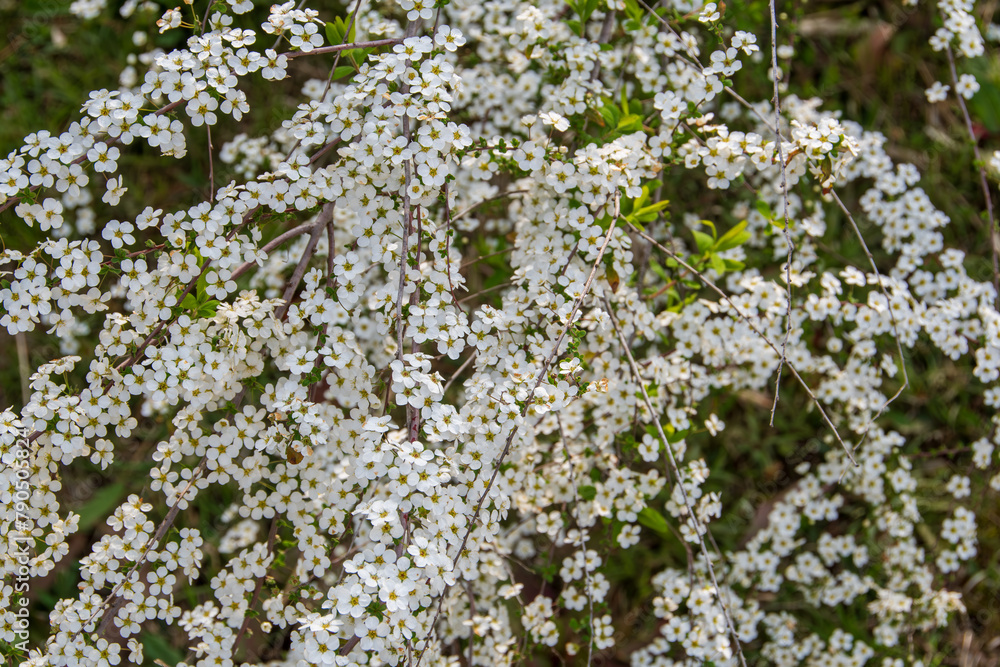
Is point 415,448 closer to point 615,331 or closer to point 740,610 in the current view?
point 615,331

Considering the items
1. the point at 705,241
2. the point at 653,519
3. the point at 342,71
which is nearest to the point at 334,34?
the point at 342,71

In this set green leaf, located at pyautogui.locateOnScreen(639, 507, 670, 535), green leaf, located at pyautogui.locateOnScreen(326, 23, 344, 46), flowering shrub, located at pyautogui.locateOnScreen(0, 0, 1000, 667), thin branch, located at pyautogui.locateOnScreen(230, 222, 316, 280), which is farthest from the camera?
green leaf, located at pyautogui.locateOnScreen(639, 507, 670, 535)

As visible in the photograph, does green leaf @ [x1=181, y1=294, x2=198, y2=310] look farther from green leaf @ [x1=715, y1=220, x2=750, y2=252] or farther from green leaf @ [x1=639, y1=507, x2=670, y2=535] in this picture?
green leaf @ [x1=715, y1=220, x2=750, y2=252]

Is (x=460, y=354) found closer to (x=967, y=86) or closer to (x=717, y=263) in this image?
(x=717, y=263)

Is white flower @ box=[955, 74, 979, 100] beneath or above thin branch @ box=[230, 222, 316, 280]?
above

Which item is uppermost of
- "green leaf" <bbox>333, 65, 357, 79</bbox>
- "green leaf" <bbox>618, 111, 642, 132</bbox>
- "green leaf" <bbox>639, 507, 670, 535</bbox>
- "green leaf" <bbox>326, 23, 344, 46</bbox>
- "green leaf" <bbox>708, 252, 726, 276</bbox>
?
"green leaf" <bbox>326, 23, 344, 46</bbox>

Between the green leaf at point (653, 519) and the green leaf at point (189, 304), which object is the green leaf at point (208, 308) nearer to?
the green leaf at point (189, 304)

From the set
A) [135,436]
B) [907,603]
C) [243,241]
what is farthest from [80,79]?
→ [907,603]

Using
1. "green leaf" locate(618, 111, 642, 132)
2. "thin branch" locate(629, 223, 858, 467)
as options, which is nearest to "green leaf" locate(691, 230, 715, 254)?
"thin branch" locate(629, 223, 858, 467)

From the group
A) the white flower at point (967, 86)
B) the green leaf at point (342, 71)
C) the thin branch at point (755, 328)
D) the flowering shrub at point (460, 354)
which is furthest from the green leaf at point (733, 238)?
the green leaf at point (342, 71)
